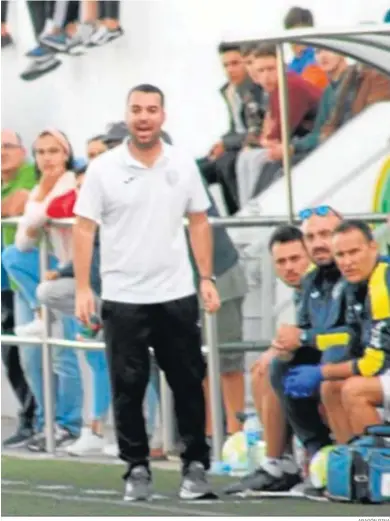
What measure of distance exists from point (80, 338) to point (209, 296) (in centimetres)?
291

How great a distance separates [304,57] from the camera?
1547cm

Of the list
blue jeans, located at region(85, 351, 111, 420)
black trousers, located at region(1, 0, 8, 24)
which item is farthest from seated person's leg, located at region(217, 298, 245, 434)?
black trousers, located at region(1, 0, 8, 24)

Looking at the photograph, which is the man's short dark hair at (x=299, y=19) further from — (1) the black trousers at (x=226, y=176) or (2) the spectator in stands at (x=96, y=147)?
(2) the spectator in stands at (x=96, y=147)

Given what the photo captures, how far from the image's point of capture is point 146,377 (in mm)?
12836

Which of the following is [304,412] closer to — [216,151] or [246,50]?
[246,50]

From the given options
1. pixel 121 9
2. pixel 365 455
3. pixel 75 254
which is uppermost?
pixel 121 9

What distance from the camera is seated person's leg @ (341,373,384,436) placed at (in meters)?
12.3

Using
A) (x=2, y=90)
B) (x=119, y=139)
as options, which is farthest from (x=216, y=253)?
(x=2, y=90)

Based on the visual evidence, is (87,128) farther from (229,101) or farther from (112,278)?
(112,278)

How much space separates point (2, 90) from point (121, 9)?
43.9 inches

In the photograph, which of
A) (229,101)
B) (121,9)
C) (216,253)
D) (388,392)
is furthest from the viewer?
(121,9)

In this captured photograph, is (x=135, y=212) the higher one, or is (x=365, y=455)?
(x=135, y=212)

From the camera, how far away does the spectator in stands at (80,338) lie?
1529 cm

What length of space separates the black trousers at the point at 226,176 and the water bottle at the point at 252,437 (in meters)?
2.02
